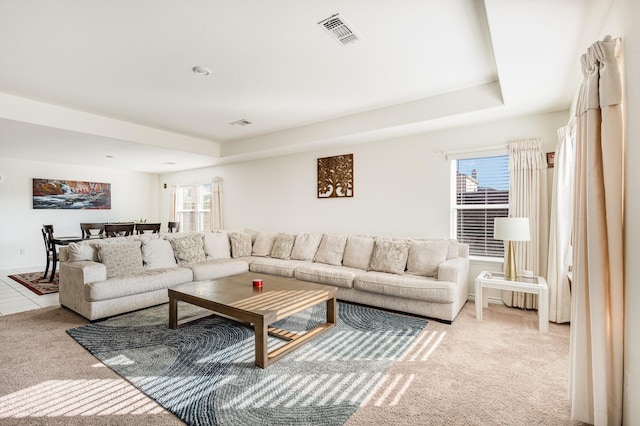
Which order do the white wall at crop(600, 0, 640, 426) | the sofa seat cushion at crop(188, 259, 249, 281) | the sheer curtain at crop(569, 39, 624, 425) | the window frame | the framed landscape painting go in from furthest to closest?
the framed landscape painting → the sofa seat cushion at crop(188, 259, 249, 281) → the window frame → the sheer curtain at crop(569, 39, 624, 425) → the white wall at crop(600, 0, 640, 426)

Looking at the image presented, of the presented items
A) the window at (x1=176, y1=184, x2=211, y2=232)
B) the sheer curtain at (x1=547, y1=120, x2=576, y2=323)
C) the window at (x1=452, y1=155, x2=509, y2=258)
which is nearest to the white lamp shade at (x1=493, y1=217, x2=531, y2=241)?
the sheer curtain at (x1=547, y1=120, x2=576, y2=323)

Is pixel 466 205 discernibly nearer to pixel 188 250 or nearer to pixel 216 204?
pixel 188 250

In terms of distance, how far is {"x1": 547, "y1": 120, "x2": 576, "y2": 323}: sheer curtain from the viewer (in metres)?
3.28

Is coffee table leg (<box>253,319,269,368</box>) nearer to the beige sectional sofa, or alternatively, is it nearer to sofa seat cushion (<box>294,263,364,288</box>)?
the beige sectional sofa

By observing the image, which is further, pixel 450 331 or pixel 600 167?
pixel 450 331

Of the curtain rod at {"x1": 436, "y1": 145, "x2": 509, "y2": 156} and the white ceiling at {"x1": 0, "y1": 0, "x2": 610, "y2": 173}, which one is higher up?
the white ceiling at {"x1": 0, "y1": 0, "x2": 610, "y2": 173}

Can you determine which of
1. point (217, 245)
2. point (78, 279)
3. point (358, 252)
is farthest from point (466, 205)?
point (78, 279)

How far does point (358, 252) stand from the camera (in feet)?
14.5

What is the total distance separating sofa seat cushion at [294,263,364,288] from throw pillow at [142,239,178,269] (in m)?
1.76

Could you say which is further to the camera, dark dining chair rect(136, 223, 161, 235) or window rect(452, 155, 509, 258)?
dark dining chair rect(136, 223, 161, 235)

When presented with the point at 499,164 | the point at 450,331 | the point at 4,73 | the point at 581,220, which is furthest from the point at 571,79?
the point at 4,73

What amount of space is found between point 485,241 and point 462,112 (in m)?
1.73

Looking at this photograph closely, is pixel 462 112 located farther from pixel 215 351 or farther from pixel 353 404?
pixel 215 351

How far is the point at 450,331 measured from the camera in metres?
3.12
